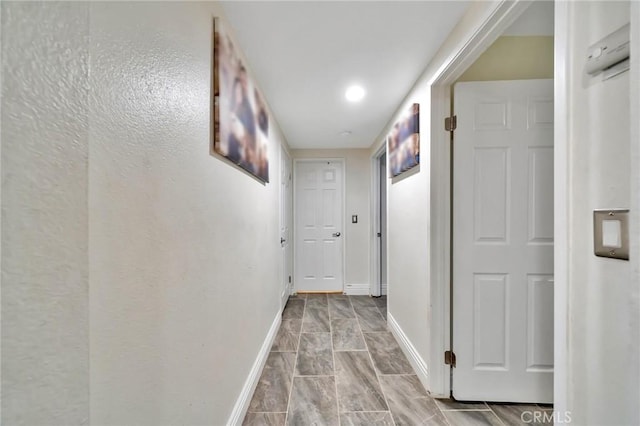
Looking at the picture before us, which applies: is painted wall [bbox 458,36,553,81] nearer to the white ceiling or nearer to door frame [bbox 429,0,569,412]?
door frame [bbox 429,0,569,412]

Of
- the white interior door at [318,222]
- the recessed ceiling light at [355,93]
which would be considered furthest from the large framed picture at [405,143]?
the white interior door at [318,222]

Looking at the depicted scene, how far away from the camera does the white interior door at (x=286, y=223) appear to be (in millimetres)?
3178

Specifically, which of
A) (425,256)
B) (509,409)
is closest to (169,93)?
(425,256)

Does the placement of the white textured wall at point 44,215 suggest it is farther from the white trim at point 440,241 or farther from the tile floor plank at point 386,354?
the tile floor plank at point 386,354

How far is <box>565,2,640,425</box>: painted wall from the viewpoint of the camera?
63cm

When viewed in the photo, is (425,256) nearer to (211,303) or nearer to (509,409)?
(509,409)

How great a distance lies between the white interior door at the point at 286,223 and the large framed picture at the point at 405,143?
4.53ft

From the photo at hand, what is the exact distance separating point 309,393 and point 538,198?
74.6 inches

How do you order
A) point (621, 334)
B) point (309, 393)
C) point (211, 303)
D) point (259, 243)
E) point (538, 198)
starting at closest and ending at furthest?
1. point (621, 334)
2. point (211, 303)
3. point (538, 198)
4. point (309, 393)
5. point (259, 243)

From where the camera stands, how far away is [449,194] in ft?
5.24

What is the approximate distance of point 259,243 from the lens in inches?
74.8

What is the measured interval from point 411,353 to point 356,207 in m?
2.16

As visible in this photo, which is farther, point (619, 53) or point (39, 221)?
point (619, 53)

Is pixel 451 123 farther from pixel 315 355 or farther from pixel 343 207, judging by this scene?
A: pixel 343 207
